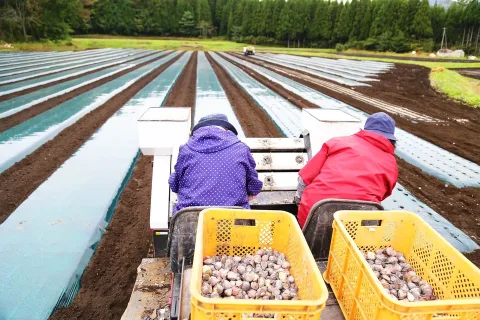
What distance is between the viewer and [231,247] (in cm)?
213

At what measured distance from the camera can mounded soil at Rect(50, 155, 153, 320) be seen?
2771mm

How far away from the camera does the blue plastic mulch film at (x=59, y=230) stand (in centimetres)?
281

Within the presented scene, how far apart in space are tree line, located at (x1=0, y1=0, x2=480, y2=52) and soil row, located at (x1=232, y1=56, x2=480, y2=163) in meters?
31.5

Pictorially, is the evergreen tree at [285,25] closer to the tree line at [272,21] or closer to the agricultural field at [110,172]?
the tree line at [272,21]

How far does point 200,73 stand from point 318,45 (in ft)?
145

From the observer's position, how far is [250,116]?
856 cm

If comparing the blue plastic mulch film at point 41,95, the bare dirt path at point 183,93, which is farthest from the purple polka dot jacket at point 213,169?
the blue plastic mulch film at point 41,95

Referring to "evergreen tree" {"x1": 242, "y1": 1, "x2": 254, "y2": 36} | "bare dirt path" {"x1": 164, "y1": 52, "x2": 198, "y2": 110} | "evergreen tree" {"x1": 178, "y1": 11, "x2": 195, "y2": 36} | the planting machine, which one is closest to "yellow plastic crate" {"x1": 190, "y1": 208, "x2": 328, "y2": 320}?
the planting machine

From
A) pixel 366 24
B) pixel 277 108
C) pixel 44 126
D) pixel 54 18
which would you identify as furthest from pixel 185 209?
pixel 366 24

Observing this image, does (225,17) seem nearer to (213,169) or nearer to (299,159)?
(299,159)

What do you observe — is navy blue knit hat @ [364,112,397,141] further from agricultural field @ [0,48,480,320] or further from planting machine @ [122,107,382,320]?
agricultural field @ [0,48,480,320]

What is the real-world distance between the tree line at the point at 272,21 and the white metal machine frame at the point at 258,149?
36.8 metres

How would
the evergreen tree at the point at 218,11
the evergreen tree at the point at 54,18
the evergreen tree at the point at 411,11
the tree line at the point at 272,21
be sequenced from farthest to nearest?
the evergreen tree at the point at 218,11, the evergreen tree at the point at 411,11, the tree line at the point at 272,21, the evergreen tree at the point at 54,18

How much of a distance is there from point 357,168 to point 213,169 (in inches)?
39.4
